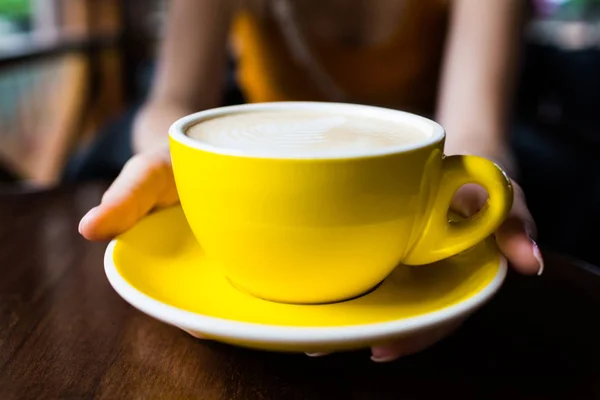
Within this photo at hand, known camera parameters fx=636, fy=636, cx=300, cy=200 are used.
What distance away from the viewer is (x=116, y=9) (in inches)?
112

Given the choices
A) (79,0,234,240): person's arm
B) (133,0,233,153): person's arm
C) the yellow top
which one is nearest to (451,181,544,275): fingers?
(79,0,234,240): person's arm

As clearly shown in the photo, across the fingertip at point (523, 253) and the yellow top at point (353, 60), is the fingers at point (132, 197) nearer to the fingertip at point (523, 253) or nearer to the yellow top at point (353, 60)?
the fingertip at point (523, 253)

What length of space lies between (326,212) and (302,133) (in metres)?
0.08

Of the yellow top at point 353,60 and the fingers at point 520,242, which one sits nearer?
the fingers at point 520,242

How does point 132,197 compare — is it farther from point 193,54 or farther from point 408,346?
point 193,54

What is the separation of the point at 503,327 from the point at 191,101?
0.63m

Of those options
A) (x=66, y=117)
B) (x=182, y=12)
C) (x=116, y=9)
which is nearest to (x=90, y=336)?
(x=182, y=12)

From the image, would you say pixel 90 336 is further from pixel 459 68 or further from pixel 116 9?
pixel 116 9

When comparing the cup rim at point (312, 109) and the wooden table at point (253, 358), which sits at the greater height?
the cup rim at point (312, 109)

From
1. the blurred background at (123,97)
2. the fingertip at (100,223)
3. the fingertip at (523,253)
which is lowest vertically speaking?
the blurred background at (123,97)

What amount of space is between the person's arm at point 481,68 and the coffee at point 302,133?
0.87ft

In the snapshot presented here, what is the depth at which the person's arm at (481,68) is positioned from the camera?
761 mm

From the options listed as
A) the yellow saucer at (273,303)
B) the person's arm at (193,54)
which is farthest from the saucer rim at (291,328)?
the person's arm at (193,54)

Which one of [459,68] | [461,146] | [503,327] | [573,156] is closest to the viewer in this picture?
[503,327]
